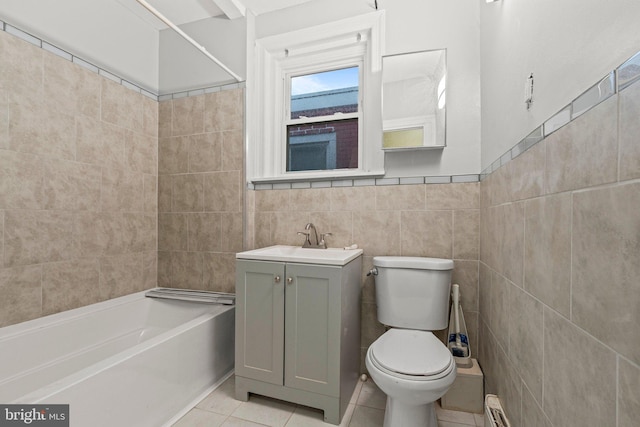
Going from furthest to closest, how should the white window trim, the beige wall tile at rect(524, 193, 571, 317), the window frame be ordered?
the window frame
the white window trim
the beige wall tile at rect(524, 193, 571, 317)

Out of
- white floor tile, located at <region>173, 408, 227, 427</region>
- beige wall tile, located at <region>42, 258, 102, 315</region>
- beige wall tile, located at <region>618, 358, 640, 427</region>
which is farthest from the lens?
beige wall tile, located at <region>42, 258, 102, 315</region>

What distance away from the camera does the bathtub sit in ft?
3.67

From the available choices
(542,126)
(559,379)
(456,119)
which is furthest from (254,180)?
(559,379)

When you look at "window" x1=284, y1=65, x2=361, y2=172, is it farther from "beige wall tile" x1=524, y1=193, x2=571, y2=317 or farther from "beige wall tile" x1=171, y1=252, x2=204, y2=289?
"beige wall tile" x1=524, y1=193, x2=571, y2=317

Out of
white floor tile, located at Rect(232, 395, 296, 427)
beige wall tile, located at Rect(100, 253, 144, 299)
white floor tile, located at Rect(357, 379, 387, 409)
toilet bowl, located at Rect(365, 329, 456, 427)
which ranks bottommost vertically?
white floor tile, located at Rect(232, 395, 296, 427)

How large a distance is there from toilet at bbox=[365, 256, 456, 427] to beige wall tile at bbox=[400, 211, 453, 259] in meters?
0.19

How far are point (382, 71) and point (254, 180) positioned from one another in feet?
3.77

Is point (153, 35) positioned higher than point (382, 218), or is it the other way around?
point (153, 35)

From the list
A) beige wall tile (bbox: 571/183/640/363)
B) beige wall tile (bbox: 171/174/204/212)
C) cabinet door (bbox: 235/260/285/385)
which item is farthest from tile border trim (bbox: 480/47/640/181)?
beige wall tile (bbox: 171/174/204/212)

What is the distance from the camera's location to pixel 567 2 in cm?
72

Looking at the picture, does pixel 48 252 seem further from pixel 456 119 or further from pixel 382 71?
pixel 456 119

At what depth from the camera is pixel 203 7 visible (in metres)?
2.09

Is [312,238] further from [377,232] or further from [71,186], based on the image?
[71,186]

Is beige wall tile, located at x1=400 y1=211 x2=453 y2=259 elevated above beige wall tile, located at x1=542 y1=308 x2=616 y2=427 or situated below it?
above
